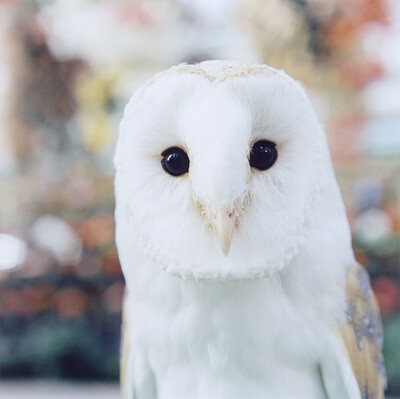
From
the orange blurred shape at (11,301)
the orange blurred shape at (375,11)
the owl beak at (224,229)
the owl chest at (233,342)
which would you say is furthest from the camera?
the orange blurred shape at (11,301)

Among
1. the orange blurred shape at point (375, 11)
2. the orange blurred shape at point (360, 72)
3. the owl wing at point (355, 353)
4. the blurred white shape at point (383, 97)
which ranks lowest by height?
the owl wing at point (355, 353)

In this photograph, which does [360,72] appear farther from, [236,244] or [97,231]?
[236,244]

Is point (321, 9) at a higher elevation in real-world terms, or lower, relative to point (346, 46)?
higher

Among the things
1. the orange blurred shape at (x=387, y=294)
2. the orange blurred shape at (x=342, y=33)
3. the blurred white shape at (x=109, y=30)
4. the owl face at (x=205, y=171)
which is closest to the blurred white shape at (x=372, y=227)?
the orange blurred shape at (x=387, y=294)

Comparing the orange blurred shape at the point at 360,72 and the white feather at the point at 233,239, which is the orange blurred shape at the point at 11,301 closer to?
the white feather at the point at 233,239

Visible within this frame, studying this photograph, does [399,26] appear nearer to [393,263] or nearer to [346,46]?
[346,46]

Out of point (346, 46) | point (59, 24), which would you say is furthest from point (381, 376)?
point (59, 24)

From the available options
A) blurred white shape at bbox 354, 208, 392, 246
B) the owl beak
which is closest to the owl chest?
the owl beak
